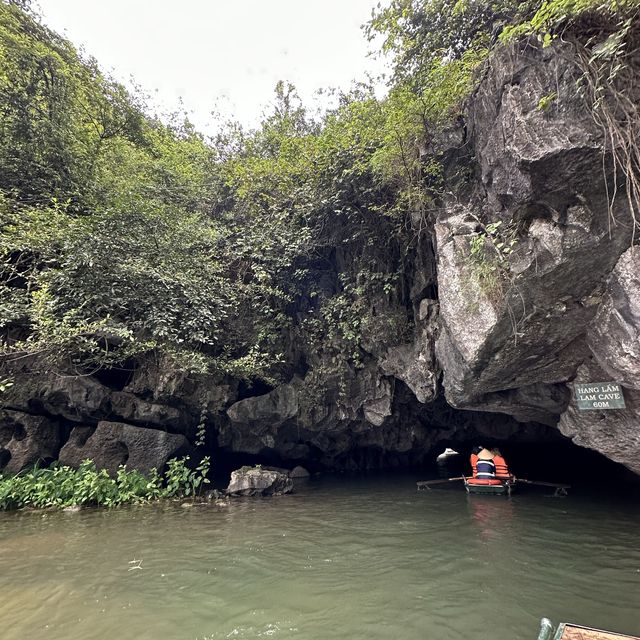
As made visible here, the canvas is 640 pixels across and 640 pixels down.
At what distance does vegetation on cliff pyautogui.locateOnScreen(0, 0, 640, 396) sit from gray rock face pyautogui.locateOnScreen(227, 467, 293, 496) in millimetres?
2663

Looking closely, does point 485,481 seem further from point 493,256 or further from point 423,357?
point 493,256

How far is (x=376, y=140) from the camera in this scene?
8.85 m

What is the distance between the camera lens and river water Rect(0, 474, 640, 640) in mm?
4039

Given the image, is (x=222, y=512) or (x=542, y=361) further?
(x=222, y=512)

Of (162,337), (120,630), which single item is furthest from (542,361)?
(162,337)

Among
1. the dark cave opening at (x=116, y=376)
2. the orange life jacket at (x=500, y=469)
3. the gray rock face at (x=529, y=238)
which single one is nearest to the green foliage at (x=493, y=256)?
the gray rock face at (x=529, y=238)

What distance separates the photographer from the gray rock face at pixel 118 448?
10.3 m

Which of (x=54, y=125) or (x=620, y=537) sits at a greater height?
(x=54, y=125)

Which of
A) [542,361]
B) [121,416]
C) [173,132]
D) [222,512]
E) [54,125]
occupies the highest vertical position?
[173,132]

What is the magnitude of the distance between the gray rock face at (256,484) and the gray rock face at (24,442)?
4871mm

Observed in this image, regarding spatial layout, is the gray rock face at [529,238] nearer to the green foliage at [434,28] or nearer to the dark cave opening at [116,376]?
the green foliage at [434,28]

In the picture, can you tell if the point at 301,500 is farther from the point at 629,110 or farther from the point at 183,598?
the point at 629,110

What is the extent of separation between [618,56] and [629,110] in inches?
24.0

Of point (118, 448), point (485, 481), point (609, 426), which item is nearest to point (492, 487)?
point (485, 481)
